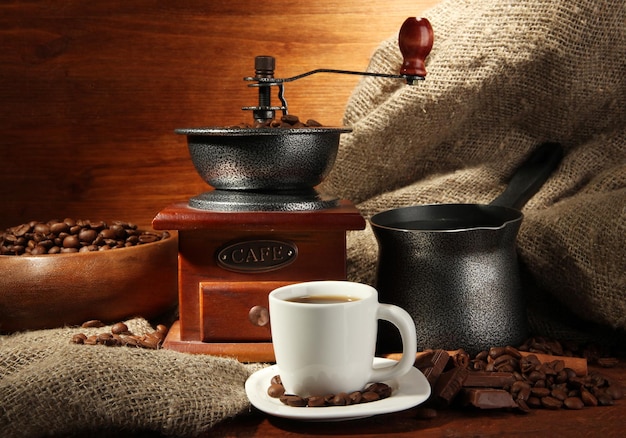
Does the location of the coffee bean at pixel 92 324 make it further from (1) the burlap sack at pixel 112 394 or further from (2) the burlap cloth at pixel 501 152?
(1) the burlap sack at pixel 112 394

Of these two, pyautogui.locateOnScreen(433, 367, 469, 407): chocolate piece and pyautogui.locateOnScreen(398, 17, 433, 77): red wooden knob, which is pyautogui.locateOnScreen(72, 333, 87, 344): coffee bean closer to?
pyautogui.locateOnScreen(433, 367, 469, 407): chocolate piece

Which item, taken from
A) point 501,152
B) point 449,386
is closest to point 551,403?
point 449,386

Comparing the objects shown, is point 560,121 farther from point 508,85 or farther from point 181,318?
point 181,318

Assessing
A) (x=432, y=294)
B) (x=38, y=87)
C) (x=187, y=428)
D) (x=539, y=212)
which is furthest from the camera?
(x=38, y=87)

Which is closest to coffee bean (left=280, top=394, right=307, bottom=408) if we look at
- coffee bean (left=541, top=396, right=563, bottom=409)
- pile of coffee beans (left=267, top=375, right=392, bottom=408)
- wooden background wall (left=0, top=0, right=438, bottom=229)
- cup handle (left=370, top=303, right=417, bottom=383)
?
pile of coffee beans (left=267, top=375, right=392, bottom=408)

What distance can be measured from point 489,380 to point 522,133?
661 millimetres

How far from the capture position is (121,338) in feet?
4.34

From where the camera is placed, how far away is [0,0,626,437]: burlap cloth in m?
1.26

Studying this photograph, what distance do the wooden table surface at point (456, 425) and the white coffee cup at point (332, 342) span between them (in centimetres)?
5

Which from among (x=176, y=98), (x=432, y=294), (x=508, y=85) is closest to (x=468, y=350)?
(x=432, y=294)

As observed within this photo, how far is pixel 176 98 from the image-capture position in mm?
1900

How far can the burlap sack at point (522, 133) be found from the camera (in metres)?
1.45

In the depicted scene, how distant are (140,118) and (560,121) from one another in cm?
93

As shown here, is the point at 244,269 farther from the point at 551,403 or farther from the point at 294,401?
the point at 551,403
